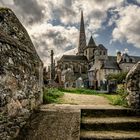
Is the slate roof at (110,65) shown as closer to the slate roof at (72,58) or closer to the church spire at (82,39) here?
the slate roof at (72,58)

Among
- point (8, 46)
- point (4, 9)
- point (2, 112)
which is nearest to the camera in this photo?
point (2, 112)

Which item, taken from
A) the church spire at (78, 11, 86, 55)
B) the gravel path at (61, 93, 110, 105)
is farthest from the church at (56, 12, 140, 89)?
the gravel path at (61, 93, 110, 105)

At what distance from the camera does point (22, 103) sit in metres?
5.03

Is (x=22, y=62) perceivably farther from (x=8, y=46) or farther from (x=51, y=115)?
(x=51, y=115)

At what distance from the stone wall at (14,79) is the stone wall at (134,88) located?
2.73m

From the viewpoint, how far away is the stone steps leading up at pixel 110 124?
518 cm

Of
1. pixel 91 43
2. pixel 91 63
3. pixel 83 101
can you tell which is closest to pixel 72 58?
pixel 91 63

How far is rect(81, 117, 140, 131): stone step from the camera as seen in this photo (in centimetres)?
569

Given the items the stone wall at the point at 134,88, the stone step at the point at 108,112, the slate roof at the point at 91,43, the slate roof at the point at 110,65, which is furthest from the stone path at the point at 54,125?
the slate roof at the point at 91,43

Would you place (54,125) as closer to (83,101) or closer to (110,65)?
(83,101)

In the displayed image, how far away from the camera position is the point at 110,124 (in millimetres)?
5746

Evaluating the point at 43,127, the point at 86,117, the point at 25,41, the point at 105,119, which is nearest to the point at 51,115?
the point at 43,127

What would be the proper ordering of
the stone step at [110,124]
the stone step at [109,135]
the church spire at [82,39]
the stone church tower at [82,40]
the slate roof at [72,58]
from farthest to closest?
the church spire at [82,39], the stone church tower at [82,40], the slate roof at [72,58], the stone step at [110,124], the stone step at [109,135]

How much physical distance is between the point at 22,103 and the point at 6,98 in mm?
757
